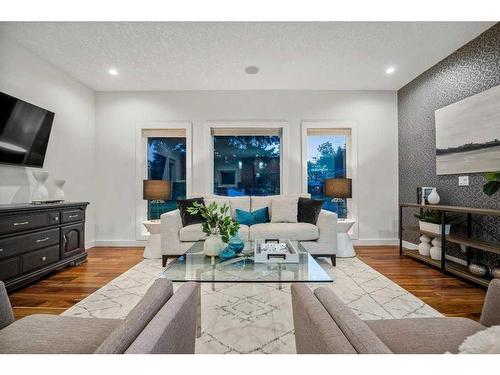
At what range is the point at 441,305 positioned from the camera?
7.32ft

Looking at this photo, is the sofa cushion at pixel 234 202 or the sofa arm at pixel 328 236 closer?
the sofa arm at pixel 328 236

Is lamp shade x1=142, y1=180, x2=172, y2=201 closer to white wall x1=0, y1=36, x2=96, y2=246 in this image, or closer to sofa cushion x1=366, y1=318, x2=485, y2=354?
white wall x1=0, y1=36, x2=96, y2=246

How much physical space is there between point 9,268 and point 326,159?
4422mm

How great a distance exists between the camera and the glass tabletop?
1.76 metres

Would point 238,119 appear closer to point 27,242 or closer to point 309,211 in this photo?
point 309,211

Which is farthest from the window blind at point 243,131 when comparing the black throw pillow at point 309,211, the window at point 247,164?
the black throw pillow at point 309,211

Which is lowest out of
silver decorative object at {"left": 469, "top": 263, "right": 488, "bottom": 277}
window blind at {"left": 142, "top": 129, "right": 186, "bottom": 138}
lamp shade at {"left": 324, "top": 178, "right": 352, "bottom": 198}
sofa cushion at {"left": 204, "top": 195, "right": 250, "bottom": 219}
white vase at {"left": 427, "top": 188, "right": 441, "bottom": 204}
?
silver decorative object at {"left": 469, "top": 263, "right": 488, "bottom": 277}

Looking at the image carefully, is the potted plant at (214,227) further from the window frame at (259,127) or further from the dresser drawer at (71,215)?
the window frame at (259,127)

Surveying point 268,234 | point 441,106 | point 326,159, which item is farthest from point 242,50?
point 441,106

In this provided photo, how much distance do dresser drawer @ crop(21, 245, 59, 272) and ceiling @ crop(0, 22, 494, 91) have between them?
2.34m

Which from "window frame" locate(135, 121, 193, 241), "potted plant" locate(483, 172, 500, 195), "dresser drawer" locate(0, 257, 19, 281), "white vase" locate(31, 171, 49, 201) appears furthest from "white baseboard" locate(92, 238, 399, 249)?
"potted plant" locate(483, 172, 500, 195)

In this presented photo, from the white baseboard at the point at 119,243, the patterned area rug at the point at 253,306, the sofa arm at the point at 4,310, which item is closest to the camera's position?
the sofa arm at the point at 4,310

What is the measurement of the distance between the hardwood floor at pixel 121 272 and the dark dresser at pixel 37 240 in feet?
0.48

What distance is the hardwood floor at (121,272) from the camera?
222cm
